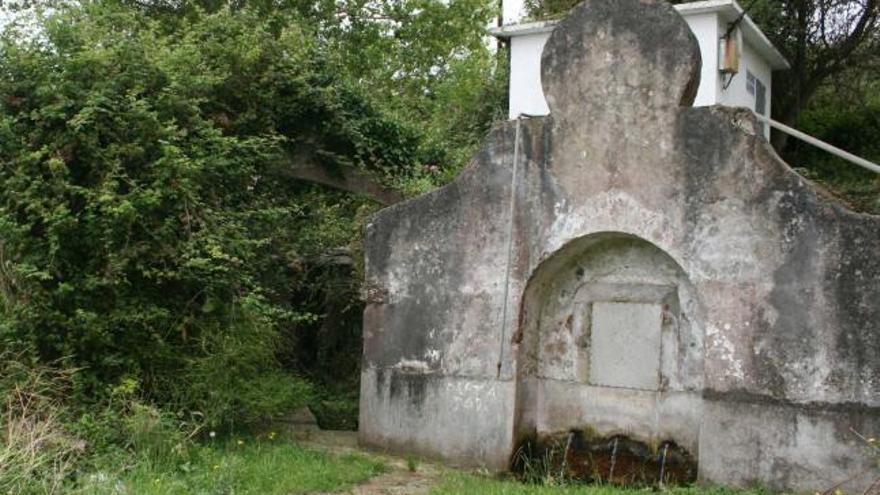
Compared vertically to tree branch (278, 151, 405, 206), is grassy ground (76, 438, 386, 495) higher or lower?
lower

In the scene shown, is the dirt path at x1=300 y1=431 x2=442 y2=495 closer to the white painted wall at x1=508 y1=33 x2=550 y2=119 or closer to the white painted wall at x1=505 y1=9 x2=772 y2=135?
the white painted wall at x1=505 y1=9 x2=772 y2=135

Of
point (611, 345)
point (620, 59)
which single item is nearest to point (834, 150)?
point (620, 59)

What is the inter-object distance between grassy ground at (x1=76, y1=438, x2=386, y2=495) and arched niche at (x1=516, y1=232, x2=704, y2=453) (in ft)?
5.43

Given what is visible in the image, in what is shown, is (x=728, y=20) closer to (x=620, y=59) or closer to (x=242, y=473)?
(x=620, y=59)

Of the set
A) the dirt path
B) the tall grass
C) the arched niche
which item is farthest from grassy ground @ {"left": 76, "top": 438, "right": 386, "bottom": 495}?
the arched niche

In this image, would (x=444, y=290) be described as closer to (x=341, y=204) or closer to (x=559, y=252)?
(x=559, y=252)

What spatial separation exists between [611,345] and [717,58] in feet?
27.6

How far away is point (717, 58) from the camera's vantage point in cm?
1480

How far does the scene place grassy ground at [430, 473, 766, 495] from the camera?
270 inches

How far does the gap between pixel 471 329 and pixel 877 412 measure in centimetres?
336

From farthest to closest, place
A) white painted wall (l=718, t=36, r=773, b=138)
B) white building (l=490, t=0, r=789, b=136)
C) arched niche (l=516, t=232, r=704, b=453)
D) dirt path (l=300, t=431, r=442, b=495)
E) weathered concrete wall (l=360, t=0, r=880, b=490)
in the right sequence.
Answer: white painted wall (l=718, t=36, r=773, b=138)
white building (l=490, t=0, r=789, b=136)
arched niche (l=516, t=232, r=704, b=453)
dirt path (l=300, t=431, r=442, b=495)
weathered concrete wall (l=360, t=0, r=880, b=490)

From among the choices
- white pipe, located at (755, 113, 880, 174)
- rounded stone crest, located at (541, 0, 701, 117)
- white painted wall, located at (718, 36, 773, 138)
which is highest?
white painted wall, located at (718, 36, 773, 138)

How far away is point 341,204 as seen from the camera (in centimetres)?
1201

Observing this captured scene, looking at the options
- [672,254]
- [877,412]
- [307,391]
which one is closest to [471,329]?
[672,254]
